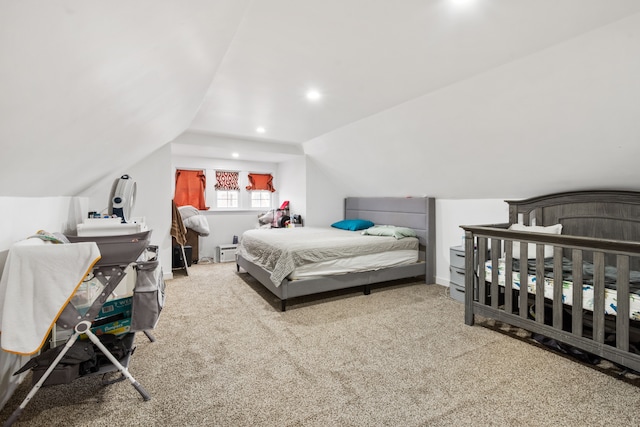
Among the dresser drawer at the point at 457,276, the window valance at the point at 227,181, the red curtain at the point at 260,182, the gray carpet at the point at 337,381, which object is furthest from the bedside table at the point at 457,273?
the window valance at the point at 227,181

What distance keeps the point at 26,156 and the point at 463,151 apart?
139 inches

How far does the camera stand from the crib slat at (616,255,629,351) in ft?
6.54

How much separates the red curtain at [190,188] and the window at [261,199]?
1050mm

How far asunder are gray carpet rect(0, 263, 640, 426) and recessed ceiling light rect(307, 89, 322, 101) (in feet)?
7.56

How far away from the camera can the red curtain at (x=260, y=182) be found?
21.5ft

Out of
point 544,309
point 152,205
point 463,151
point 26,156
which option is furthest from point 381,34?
point 152,205

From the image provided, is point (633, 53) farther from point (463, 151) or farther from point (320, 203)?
point (320, 203)

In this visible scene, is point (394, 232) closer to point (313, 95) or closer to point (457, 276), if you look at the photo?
point (457, 276)

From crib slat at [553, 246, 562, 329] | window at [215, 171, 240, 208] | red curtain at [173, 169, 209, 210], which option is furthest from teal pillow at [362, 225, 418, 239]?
red curtain at [173, 169, 209, 210]

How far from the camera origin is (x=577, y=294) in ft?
7.35

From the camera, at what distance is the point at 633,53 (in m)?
1.82

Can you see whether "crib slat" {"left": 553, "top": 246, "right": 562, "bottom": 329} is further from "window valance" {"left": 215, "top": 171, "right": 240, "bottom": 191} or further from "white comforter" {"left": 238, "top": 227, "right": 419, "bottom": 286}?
"window valance" {"left": 215, "top": 171, "right": 240, "bottom": 191}

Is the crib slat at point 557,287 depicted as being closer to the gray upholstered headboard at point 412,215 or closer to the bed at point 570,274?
the bed at point 570,274

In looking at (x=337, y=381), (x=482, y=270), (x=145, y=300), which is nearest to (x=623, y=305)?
(x=482, y=270)
